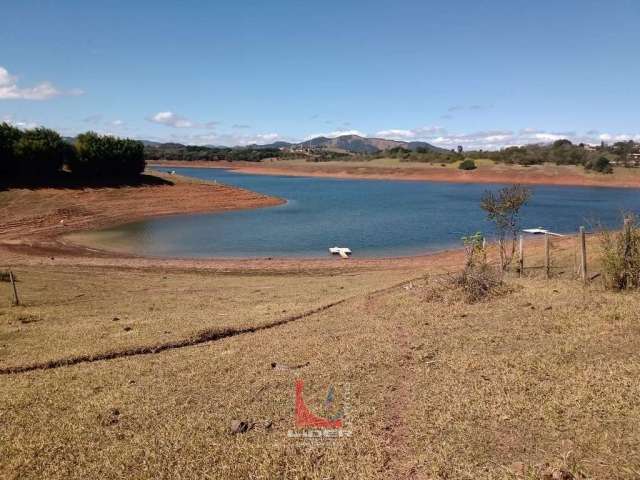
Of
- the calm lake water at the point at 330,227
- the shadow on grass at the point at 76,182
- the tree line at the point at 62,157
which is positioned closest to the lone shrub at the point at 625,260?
the calm lake water at the point at 330,227

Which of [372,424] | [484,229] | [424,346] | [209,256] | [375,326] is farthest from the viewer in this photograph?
[484,229]

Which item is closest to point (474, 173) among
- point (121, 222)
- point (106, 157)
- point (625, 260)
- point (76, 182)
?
point (106, 157)

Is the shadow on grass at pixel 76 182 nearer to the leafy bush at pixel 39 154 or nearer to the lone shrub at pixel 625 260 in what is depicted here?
the leafy bush at pixel 39 154

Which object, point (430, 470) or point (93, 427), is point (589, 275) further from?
point (93, 427)

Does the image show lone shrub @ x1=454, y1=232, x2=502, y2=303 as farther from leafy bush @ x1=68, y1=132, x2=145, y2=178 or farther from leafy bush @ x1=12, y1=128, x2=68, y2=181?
leafy bush @ x1=68, y1=132, x2=145, y2=178

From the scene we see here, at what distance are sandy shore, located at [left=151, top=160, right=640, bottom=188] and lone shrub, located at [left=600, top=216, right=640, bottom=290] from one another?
95.4 metres

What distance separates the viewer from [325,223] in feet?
151

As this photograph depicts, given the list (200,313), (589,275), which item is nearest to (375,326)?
(200,313)

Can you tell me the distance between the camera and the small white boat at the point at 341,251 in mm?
30547

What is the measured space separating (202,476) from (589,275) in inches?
518

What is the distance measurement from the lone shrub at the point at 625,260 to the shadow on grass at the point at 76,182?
53121 millimetres

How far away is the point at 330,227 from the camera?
43.5 meters

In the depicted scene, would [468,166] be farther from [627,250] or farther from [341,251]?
[627,250]

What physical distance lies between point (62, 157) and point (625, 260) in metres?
59.1
